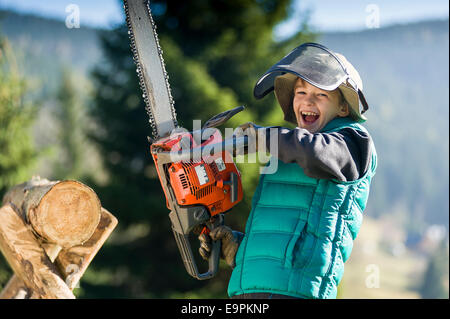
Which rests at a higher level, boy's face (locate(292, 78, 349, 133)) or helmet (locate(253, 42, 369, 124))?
helmet (locate(253, 42, 369, 124))

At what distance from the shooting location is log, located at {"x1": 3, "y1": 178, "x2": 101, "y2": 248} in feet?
9.41

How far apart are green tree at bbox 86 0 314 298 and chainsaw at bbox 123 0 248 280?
785 cm

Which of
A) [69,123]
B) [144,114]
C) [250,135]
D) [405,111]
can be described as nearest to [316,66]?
[250,135]

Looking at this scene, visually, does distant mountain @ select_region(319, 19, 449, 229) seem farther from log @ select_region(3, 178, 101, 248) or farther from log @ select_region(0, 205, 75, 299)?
log @ select_region(0, 205, 75, 299)

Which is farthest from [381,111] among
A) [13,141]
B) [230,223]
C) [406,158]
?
[13,141]

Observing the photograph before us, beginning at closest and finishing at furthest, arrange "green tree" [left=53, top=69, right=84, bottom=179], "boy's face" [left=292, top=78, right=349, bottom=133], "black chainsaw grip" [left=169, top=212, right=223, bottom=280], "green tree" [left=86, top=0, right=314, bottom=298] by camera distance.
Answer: "boy's face" [left=292, top=78, right=349, bottom=133]
"black chainsaw grip" [left=169, top=212, right=223, bottom=280]
"green tree" [left=86, top=0, right=314, bottom=298]
"green tree" [left=53, top=69, right=84, bottom=179]

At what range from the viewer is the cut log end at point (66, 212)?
2.87 m

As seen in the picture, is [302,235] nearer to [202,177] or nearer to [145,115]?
[202,177]

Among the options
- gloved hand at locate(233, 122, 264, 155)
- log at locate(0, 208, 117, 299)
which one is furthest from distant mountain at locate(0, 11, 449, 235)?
gloved hand at locate(233, 122, 264, 155)

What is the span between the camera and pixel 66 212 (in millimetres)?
2891

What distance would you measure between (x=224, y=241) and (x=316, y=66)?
3.17 ft
